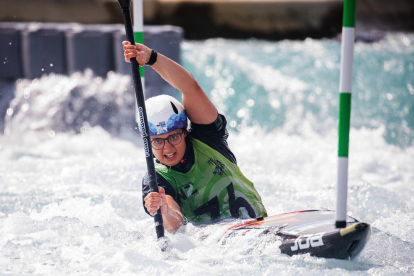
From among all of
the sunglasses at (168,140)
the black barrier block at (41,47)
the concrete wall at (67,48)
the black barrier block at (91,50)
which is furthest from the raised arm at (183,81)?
the black barrier block at (41,47)

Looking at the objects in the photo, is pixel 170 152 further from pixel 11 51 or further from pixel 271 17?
pixel 271 17

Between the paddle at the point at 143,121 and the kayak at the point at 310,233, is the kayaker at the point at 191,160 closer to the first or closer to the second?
the paddle at the point at 143,121

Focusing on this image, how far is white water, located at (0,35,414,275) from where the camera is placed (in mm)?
3109

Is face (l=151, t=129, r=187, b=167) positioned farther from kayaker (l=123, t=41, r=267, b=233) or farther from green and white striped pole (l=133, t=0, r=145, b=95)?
green and white striped pole (l=133, t=0, r=145, b=95)

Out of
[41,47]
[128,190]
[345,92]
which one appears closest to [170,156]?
[345,92]

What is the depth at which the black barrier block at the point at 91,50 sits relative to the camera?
868 cm

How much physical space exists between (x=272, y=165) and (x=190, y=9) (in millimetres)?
9340

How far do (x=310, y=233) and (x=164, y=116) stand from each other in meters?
1.16

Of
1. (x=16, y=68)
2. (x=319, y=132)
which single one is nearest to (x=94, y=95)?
(x=16, y=68)

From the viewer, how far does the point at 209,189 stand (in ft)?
11.3

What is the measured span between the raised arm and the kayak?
777mm

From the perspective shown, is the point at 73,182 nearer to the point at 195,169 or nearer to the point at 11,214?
the point at 11,214

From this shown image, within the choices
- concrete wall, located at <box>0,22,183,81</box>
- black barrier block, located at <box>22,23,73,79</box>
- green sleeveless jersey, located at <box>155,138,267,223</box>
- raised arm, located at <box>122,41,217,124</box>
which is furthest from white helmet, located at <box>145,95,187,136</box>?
black barrier block, located at <box>22,23,73,79</box>

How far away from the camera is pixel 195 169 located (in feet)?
11.2
